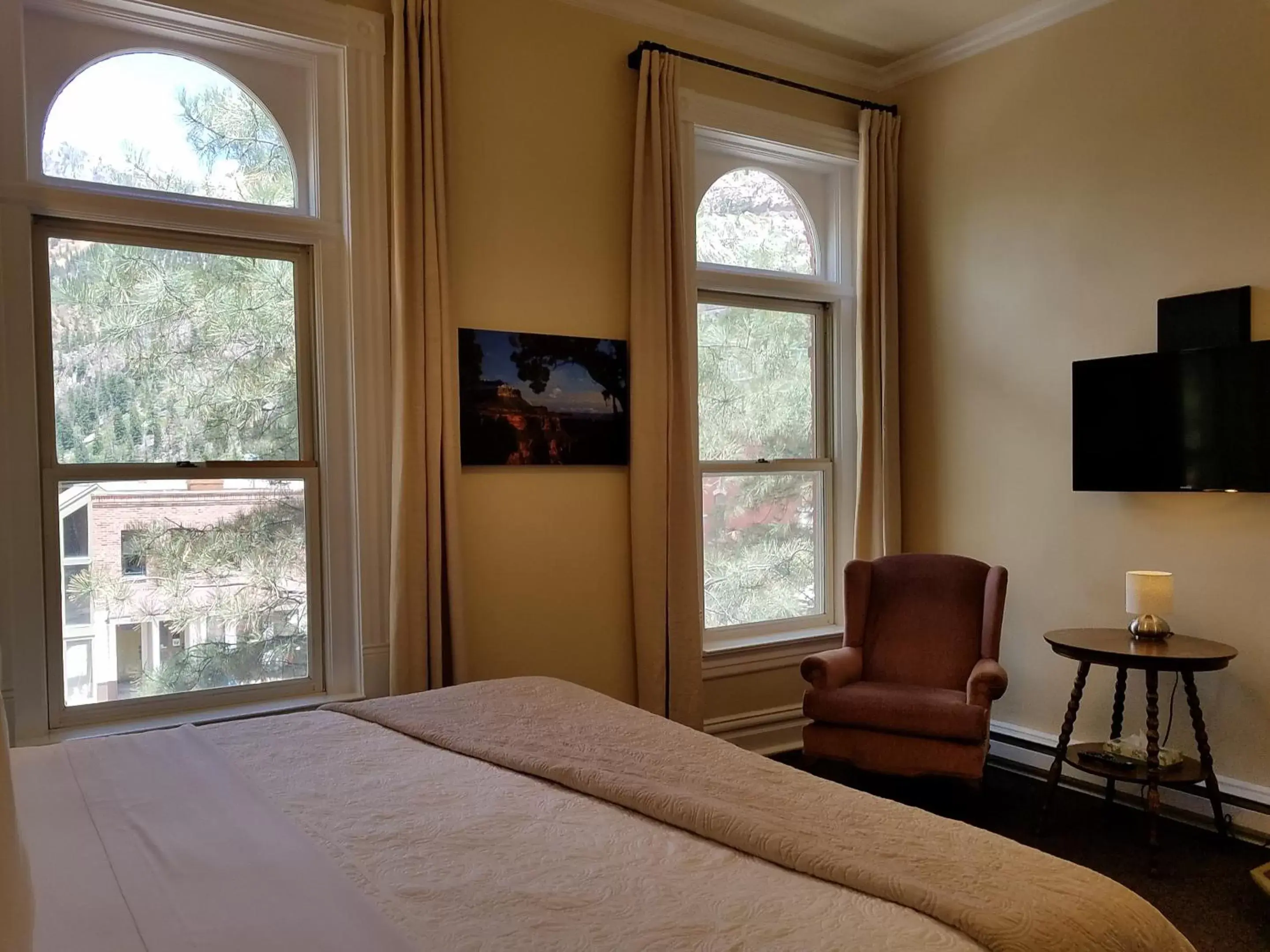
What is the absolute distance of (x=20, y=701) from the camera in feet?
9.23

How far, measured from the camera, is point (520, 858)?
4.97 feet

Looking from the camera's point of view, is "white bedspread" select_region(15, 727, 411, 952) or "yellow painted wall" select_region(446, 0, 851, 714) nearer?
"white bedspread" select_region(15, 727, 411, 952)

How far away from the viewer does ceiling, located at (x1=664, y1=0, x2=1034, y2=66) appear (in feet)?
13.0

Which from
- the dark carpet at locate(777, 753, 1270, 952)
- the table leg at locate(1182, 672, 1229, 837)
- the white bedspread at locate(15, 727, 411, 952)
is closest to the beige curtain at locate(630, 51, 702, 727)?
the dark carpet at locate(777, 753, 1270, 952)

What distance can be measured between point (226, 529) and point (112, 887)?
1.94 metres

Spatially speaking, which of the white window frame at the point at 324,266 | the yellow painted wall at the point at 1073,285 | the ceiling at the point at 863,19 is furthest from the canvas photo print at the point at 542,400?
the yellow painted wall at the point at 1073,285

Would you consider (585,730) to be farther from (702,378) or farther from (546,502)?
(702,378)

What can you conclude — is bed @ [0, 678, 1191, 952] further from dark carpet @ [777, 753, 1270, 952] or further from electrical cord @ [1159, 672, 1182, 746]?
electrical cord @ [1159, 672, 1182, 746]

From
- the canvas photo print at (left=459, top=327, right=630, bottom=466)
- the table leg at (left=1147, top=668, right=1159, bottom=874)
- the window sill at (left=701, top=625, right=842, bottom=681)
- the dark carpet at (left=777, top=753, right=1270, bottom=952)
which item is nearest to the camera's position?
the dark carpet at (left=777, top=753, right=1270, bottom=952)

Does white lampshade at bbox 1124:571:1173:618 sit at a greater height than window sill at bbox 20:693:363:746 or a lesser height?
greater

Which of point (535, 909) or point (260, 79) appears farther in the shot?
point (260, 79)

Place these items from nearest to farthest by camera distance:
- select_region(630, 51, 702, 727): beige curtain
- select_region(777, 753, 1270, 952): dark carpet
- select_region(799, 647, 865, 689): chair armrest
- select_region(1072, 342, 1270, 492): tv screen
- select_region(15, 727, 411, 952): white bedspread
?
select_region(15, 727, 411, 952): white bedspread < select_region(777, 753, 1270, 952): dark carpet < select_region(1072, 342, 1270, 492): tv screen < select_region(799, 647, 865, 689): chair armrest < select_region(630, 51, 702, 727): beige curtain

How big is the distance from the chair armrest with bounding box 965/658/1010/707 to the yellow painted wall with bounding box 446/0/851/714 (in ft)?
4.44

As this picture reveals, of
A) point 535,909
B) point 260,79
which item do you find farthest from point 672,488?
point 535,909
